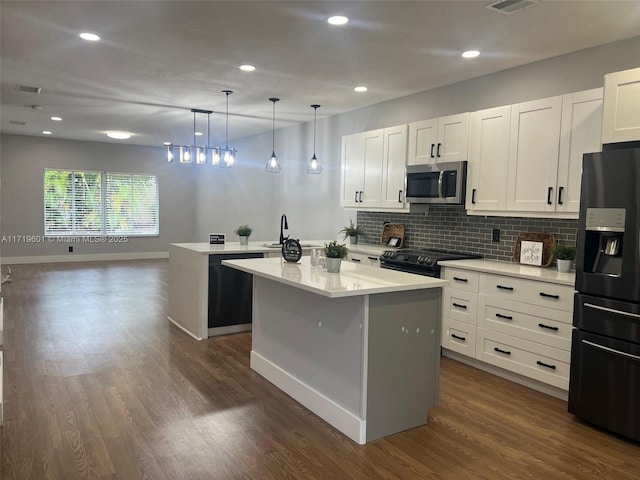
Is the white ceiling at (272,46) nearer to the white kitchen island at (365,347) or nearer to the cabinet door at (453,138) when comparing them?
the cabinet door at (453,138)

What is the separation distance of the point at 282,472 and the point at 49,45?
3.73 metres

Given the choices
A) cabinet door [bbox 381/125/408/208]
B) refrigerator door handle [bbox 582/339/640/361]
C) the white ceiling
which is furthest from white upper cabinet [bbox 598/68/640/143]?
cabinet door [bbox 381/125/408/208]

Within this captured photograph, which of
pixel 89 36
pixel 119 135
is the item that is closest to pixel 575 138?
pixel 89 36

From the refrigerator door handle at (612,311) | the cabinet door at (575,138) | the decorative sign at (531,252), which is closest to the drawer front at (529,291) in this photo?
the refrigerator door handle at (612,311)

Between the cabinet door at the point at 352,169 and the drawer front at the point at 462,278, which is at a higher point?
the cabinet door at the point at 352,169

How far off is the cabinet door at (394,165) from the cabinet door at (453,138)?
453 mm

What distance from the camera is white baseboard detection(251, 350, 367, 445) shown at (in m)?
2.76

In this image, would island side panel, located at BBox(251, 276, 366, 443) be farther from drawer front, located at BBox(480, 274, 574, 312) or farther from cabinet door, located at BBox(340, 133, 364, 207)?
cabinet door, located at BBox(340, 133, 364, 207)

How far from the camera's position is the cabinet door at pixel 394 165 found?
4.96 meters

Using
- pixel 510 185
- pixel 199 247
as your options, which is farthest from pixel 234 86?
pixel 510 185

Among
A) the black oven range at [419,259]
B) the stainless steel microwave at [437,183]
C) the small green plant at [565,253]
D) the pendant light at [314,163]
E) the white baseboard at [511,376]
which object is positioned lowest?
the white baseboard at [511,376]

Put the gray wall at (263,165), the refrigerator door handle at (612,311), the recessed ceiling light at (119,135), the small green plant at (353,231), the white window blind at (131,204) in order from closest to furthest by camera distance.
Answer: the refrigerator door handle at (612,311)
the gray wall at (263,165)
the small green plant at (353,231)
the recessed ceiling light at (119,135)
the white window blind at (131,204)

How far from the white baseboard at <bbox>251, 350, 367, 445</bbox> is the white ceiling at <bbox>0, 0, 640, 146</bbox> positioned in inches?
98.9

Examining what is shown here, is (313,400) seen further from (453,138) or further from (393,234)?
(393,234)
